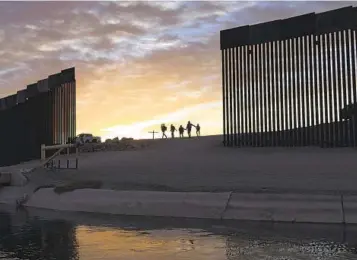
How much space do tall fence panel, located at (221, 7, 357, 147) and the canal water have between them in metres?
11.6

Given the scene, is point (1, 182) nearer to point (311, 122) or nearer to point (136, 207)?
point (136, 207)

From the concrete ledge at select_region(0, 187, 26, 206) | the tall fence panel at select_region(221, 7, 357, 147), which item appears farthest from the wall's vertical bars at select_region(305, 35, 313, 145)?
the concrete ledge at select_region(0, 187, 26, 206)

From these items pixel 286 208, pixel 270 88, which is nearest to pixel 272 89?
pixel 270 88

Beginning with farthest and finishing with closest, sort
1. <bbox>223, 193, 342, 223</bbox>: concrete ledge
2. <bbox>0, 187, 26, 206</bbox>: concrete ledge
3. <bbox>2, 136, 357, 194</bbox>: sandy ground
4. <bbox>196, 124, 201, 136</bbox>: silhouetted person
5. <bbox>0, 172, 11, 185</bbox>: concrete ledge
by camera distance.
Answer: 1. <bbox>196, 124, 201, 136</bbox>: silhouetted person
2. <bbox>0, 172, 11, 185</bbox>: concrete ledge
3. <bbox>0, 187, 26, 206</bbox>: concrete ledge
4. <bbox>2, 136, 357, 194</bbox>: sandy ground
5. <bbox>223, 193, 342, 223</bbox>: concrete ledge

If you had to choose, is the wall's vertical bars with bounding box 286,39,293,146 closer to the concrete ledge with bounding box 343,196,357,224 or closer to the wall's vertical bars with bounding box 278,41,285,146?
the wall's vertical bars with bounding box 278,41,285,146

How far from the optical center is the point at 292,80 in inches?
975

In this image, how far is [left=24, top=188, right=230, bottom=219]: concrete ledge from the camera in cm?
1474

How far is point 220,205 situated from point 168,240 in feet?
12.5

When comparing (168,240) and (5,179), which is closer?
(168,240)

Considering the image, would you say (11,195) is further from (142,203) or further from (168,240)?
(168,240)

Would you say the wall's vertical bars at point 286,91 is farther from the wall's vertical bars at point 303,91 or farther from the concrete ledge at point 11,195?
the concrete ledge at point 11,195

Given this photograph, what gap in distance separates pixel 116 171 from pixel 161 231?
30.0 feet

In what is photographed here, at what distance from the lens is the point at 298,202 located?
14016 millimetres

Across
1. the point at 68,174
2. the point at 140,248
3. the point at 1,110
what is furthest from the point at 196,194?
the point at 1,110
